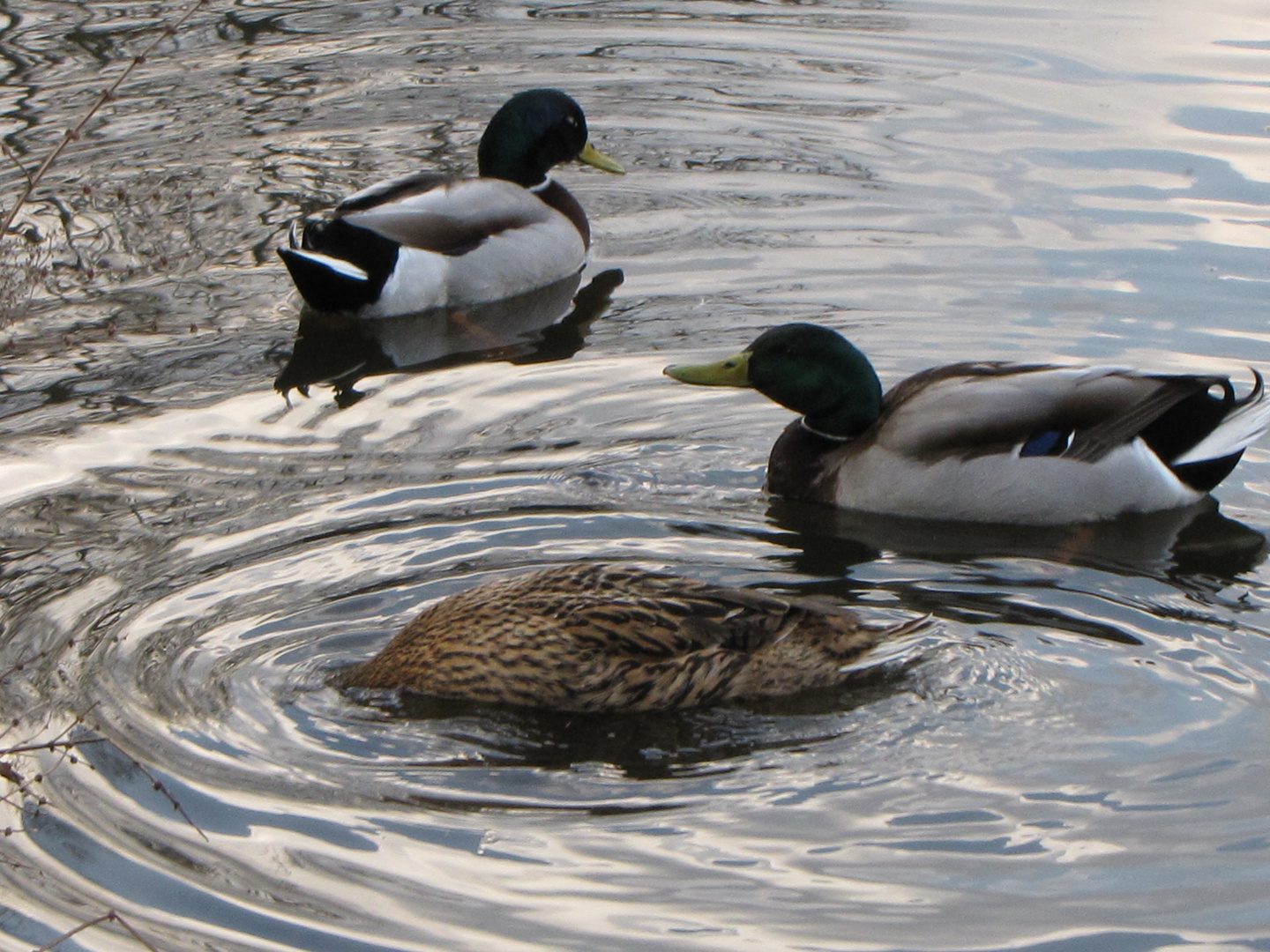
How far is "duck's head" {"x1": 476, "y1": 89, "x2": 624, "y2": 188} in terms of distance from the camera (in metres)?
10.7

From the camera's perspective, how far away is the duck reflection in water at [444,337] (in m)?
8.73

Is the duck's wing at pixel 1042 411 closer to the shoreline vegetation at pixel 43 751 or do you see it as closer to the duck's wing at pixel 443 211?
the shoreline vegetation at pixel 43 751

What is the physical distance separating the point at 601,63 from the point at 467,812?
9.37 m

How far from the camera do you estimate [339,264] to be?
9.23m

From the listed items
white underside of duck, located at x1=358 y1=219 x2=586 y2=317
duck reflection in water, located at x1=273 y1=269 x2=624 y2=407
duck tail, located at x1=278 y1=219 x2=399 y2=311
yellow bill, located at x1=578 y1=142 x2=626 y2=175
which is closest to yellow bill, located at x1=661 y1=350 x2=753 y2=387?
duck reflection in water, located at x1=273 y1=269 x2=624 y2=407

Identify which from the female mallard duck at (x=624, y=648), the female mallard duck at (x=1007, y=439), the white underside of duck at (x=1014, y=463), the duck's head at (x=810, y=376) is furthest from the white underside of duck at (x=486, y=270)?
the female mallard duck at (x=624, y=648)

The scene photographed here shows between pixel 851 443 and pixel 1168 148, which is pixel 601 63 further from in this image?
pixel 851 443

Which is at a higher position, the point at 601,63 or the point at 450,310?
the point at 601,63

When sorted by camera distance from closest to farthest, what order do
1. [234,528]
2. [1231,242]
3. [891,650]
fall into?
[891,650]
[234,528]
[1231,242]

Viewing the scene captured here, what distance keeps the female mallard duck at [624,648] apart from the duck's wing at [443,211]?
454 cm

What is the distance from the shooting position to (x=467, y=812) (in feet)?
15.6

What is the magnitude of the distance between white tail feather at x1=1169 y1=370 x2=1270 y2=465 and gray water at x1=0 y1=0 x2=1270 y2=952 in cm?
25

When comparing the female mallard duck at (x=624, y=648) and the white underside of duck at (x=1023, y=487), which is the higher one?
the female mallard duck at (x=624, y=648)

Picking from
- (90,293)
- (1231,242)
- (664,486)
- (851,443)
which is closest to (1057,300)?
(1231,242)
